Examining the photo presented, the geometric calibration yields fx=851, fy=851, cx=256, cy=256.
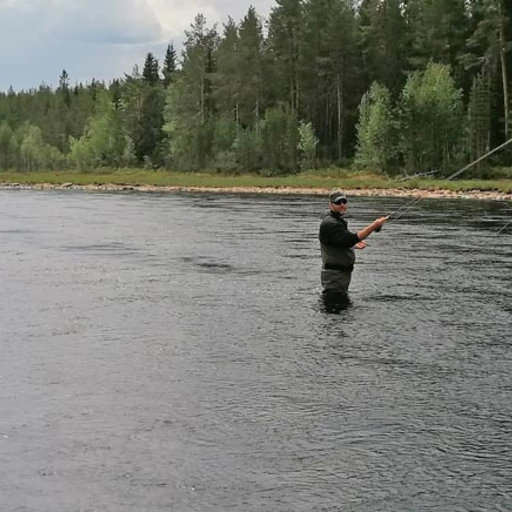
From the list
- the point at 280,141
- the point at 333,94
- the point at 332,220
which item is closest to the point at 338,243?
the point at 332,220

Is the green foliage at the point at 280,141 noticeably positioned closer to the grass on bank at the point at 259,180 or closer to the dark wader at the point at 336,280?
the grass on bank at the point at 259,180

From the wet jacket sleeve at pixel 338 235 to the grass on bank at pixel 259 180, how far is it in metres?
42.5

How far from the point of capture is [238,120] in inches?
3915

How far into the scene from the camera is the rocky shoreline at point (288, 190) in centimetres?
5609

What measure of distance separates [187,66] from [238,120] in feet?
37.1

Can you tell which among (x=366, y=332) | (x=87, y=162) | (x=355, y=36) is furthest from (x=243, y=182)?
(x=366, y=332)

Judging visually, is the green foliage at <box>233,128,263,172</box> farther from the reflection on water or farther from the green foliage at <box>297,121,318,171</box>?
the reflection on water

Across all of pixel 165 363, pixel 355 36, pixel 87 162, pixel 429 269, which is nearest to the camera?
pixel 165 363

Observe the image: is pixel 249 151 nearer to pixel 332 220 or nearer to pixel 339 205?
pixel 339 205

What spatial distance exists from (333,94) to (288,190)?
26482mm

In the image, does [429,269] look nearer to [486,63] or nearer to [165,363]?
[165,363]

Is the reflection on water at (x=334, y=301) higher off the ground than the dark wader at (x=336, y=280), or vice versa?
the dark wader at (x=336, y=280)

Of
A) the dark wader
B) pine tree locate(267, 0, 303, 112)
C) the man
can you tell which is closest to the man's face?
the man

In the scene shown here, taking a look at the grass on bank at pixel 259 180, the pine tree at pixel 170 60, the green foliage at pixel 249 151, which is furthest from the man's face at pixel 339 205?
the pine tree at pixel 170 60
